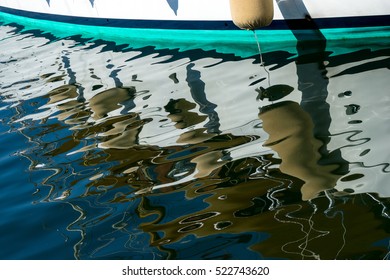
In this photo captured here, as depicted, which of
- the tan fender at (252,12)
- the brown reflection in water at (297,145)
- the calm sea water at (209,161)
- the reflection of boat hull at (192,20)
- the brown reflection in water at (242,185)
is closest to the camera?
the brown reflection in water at (242,185)

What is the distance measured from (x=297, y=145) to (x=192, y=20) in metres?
5.55

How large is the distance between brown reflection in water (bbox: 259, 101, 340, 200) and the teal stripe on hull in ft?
8.22

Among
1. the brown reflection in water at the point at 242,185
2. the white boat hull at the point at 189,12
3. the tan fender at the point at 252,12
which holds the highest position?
the tan fender at the point at 252,12

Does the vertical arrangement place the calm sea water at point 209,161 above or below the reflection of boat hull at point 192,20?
below

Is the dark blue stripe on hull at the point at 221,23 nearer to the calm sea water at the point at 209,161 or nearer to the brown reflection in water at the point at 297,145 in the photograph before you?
the calm sea water at the point at 209,161

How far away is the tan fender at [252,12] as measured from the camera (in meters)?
8.14

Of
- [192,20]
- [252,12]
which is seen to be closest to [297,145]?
[252,12]

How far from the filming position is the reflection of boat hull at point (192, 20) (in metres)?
8.55

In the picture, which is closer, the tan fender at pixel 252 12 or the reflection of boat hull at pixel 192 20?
the tan fender at pixel 252 12

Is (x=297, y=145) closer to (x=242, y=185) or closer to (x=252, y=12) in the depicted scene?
(x=242, y=185)

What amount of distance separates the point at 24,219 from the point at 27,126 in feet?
8.83

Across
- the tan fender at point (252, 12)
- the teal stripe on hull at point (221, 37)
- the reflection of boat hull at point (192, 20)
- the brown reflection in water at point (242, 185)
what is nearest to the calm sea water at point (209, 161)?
the brown reflection in water at point (242, 185)

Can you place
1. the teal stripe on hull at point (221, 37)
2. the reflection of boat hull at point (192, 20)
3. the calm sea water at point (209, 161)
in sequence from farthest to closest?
1. the teal stripe on hull at point (221, 37)
2. the reflection of boat hull at point (192, 20)
3. the calm sea water at point (209, 161)
